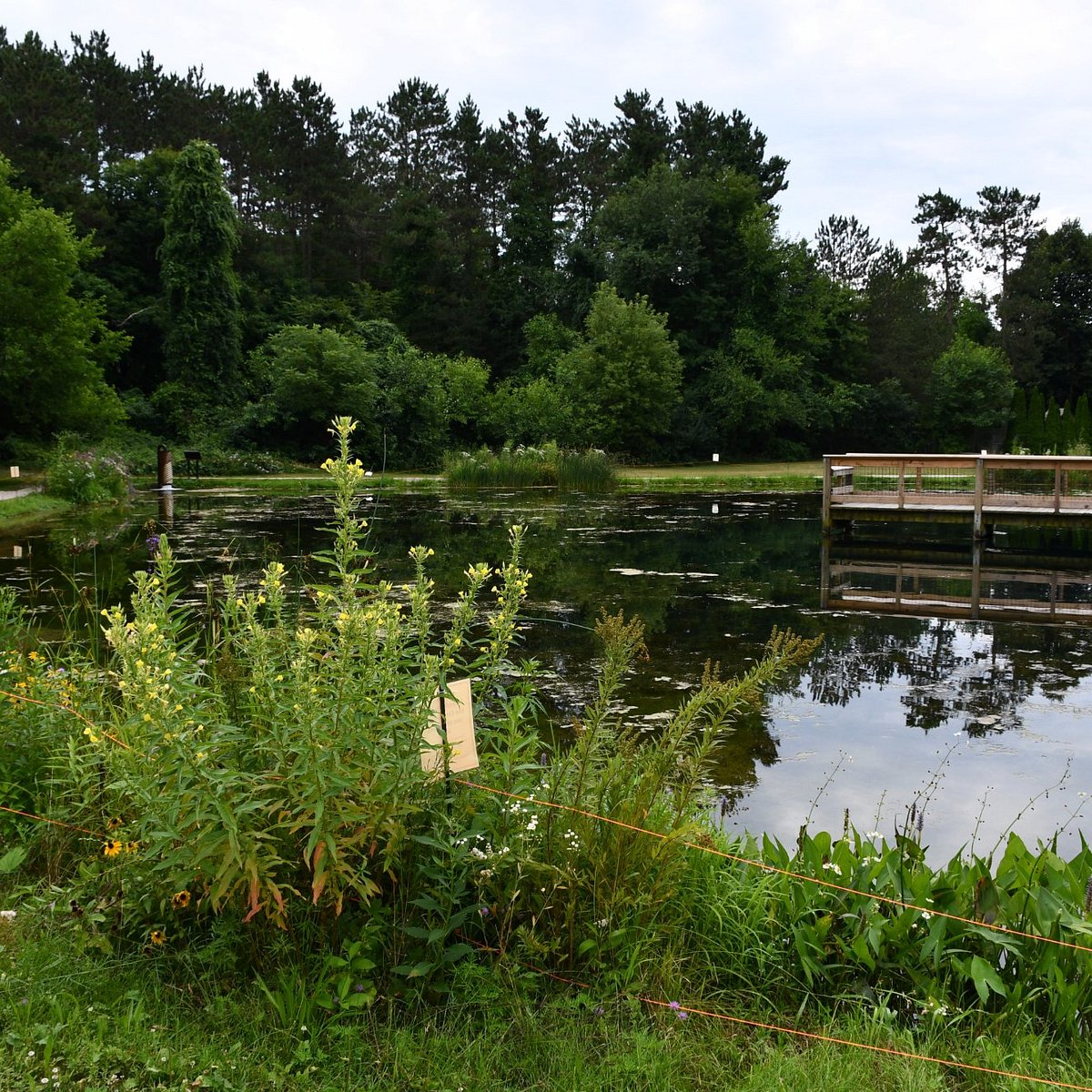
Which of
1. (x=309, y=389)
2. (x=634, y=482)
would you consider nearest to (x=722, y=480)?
(x=634, y=482)

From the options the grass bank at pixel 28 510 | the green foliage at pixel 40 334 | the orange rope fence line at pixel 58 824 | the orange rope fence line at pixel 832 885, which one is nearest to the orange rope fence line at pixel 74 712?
the orange rope fence line at pixel 58 824

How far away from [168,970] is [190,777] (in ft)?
2.10

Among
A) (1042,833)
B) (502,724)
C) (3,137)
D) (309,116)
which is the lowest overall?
(1042,833)

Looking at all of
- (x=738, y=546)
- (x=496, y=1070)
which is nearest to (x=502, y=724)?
(x=496, y=1070)

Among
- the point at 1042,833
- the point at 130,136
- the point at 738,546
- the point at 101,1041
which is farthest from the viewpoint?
the point at 130,136

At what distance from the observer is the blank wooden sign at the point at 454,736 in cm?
310

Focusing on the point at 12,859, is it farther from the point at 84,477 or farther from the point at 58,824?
the point at 84,477

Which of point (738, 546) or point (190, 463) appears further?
point (190, 463)

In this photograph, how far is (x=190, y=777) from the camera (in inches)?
109

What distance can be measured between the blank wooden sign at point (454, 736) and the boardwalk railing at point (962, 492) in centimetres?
1464

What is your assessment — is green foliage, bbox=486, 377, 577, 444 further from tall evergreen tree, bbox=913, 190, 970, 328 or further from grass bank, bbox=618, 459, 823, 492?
tall evergreen tree, bbox=913, 190, 970, 328

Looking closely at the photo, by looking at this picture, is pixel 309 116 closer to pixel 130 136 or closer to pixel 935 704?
pixel 130 136

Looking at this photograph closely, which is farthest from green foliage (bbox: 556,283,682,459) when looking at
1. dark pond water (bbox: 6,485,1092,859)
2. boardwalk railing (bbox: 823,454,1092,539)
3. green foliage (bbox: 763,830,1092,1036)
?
green foliage (bbox: 763,830,1092,1036)

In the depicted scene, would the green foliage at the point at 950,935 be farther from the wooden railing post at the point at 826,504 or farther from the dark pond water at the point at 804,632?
the wooden railing post at the point at 826,504
